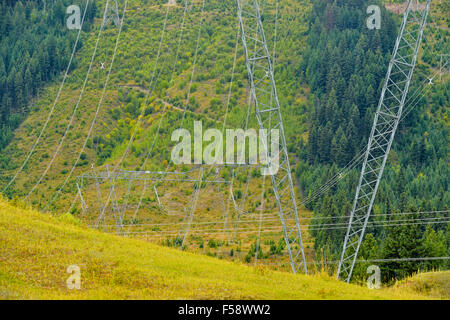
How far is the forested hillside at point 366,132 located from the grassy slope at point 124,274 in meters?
43.1

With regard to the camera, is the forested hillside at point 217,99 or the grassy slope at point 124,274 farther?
the forested hillside at point 217,99

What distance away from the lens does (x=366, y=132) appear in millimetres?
123812

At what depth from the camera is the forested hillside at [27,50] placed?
423 ft

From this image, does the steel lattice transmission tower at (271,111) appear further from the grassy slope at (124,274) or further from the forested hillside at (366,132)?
the grassy slope at (124,274)

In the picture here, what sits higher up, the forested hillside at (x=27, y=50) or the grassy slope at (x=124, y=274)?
the forested hillside at (x=27, y=50)

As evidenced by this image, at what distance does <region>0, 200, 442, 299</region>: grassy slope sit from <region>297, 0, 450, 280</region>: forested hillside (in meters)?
43.1

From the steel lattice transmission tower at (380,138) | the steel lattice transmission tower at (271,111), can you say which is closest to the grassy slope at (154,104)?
the steel lattice transmission tower at (271,111)

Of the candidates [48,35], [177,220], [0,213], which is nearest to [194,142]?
[177,220]

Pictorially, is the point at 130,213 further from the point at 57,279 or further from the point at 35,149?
the point at 57,279

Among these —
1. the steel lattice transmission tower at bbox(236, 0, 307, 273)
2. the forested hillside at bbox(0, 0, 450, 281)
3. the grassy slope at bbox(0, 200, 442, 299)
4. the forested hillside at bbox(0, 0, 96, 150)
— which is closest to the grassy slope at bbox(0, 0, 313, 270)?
the forested hillside at bbox(0, 0, 450, 281)

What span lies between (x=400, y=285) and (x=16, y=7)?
6232 inches

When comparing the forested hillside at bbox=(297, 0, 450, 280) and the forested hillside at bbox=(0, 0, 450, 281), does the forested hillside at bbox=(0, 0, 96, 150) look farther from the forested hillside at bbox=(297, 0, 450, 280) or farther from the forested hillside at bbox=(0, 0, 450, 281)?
the forested hillside at bbox=(297, 0, 450, 280)

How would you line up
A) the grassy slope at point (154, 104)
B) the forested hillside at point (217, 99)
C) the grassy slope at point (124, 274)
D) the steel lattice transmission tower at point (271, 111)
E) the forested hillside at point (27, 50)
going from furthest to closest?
the forested hillside at point (27, 50) < the forested hillside at point (217, 99) < the grassy slope at point (154, 104) < the steel lattice transmission tower at point (271, 111) < the grassy slope at point (124, 274)

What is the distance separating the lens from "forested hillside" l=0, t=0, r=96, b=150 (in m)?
129
